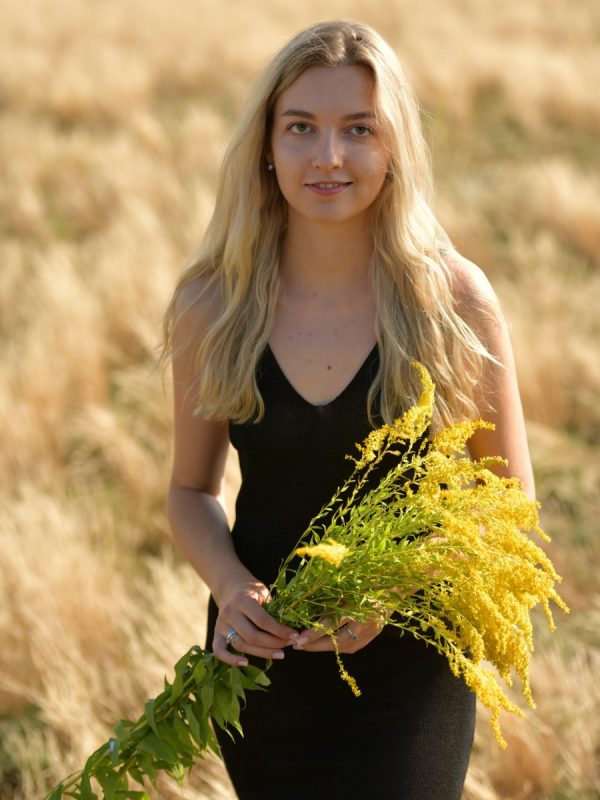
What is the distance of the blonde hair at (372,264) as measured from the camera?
Answer: 2256 millimetres

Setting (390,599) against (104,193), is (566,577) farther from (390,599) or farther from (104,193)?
(104,193)

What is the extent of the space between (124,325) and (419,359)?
4.37 meters

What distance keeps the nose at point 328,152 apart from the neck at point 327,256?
0.21 meters

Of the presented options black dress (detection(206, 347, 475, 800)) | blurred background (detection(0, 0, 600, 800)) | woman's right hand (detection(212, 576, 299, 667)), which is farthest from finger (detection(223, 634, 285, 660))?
blurred background (detection(0, 0, 600, 800))

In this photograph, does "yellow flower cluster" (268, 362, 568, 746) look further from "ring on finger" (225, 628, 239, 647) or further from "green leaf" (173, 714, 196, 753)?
"green leaf" (173, 714, 196, 753)

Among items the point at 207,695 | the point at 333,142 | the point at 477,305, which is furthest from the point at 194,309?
the point at 207,695

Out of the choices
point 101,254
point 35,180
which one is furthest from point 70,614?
point 35,180

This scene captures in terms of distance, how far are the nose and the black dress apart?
417mm

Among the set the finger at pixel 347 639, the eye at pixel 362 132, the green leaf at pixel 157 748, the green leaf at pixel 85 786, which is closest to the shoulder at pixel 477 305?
the eye at pixel 362 132

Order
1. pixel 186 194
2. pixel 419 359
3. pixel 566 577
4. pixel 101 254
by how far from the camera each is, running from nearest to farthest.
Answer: pixel 419 359 < pixel 566 577 < pixel 101 254 < pixel 186 194

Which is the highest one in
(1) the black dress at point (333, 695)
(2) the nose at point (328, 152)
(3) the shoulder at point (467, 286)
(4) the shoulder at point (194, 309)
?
(2) the nose at point (328, 152)

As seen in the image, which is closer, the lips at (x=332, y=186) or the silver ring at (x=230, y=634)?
the silver ring at (x=230, y=634)

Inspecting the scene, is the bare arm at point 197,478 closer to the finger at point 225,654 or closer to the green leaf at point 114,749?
the finger at point 225,654

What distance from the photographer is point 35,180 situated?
1001 centimetres
